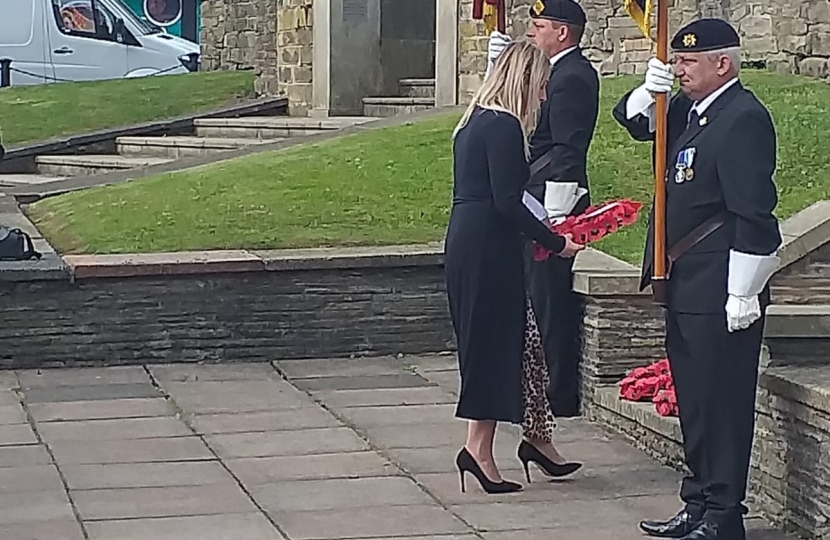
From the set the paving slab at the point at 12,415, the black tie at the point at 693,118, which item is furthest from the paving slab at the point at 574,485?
the paving slab at the point at 12,415

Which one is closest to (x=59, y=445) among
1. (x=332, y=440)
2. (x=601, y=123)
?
(x=332, y=440)

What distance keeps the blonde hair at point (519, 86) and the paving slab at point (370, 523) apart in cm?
143

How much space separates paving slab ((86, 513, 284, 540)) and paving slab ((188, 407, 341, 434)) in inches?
58.7

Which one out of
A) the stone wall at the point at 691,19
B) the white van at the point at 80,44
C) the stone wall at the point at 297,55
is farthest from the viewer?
the white van at the point at 80,44

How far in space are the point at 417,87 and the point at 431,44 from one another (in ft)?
2.83

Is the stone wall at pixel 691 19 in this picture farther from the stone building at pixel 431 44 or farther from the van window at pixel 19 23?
the van window at pixel 19 23

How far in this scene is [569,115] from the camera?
7.14 m

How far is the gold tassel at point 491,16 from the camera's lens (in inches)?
283

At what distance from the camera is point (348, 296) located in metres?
9.30

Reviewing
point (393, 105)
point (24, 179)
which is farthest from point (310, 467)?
point (393, 105)

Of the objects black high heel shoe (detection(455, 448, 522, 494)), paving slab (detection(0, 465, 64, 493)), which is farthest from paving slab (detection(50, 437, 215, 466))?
black high heel shoe (detection(455, 448, 522, 494))

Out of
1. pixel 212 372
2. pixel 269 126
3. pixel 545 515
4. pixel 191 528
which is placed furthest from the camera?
pixel 269 126

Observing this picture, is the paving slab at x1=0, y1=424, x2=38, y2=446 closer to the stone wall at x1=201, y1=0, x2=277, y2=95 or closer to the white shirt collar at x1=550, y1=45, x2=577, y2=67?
the white shirt collar at x1=550, y1=45, x2=577, y2=67

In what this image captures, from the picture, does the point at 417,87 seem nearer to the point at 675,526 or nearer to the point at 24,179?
the point at 24,179
